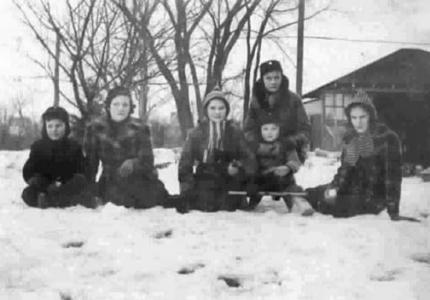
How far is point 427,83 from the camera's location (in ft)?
11.0

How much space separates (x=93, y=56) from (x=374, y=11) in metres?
1.78

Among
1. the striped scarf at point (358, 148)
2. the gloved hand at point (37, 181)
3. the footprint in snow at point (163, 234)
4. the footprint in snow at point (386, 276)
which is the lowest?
the footprint in snow at point (386, 276)

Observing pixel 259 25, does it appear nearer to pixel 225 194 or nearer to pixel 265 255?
pixel 225 194

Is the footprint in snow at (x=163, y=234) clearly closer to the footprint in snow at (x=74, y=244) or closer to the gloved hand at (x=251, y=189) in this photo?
the footprint in snow at (x=74, y=244)

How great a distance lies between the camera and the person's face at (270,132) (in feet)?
9.31

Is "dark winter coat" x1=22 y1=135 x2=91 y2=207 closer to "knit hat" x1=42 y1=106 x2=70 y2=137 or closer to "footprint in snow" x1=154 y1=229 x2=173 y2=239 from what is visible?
→ "knit hat" x1=42 y1=106 x2=70 y2=137

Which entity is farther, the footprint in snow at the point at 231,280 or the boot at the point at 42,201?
the boot at the point at 42,201

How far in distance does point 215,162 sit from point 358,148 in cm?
73

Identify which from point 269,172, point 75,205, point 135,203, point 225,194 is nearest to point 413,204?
point 269,172

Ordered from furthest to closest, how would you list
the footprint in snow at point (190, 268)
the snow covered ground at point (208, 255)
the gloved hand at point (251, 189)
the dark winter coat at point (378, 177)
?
1. the gloved hand at point (251, 189)
2. the dark winter coat at point (378, 177)
3. the footprint in snow at point (190, 268)
4. the snow covered ground at point (208, 255)

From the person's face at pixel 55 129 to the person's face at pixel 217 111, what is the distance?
Answer: 0.79m

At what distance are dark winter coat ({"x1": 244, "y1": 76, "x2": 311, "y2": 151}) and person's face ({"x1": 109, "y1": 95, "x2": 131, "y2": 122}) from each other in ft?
2.21

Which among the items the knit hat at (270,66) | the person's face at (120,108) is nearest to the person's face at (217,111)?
the knit hat at (270,66)

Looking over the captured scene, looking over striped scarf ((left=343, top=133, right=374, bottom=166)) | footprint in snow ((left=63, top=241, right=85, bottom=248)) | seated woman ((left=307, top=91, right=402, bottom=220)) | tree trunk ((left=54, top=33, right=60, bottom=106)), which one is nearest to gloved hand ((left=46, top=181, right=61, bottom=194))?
footprint in snow ((left=63, top=241, right=85, bottom=248))
